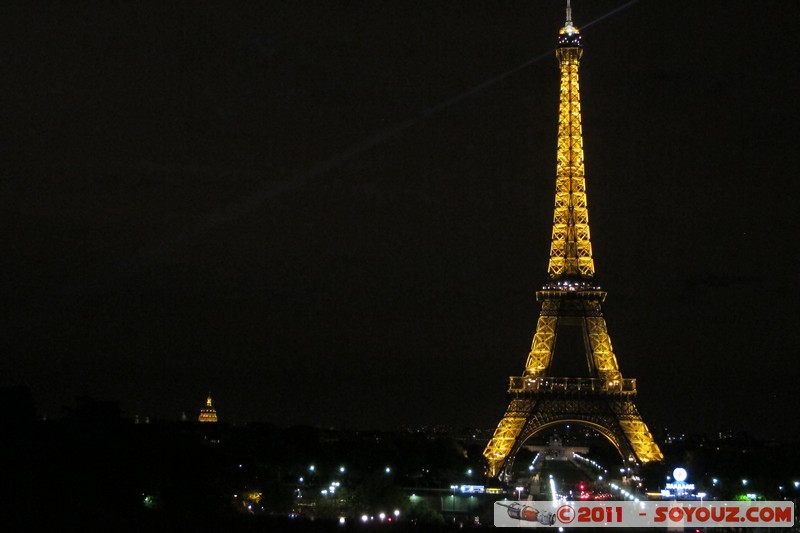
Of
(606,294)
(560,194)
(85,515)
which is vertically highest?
(560,194)

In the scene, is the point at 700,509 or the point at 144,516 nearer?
the point at 144,516

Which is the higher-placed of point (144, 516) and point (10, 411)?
point (10, 411)

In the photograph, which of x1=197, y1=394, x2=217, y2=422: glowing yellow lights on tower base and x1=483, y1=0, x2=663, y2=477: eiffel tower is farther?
x1=197, y1=394, x2=217, y2=422: glowing yellow lights on tower base

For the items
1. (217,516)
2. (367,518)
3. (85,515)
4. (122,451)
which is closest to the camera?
(85,515)

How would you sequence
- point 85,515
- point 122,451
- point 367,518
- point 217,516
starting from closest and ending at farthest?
point 85,515 → point 217,516 → point 367,518 → point 122,451

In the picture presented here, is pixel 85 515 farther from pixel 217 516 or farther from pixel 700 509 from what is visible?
pixel 700 509

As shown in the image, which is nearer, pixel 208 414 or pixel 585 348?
pixel 585 348

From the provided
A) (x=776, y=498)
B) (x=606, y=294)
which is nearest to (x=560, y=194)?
(x=606, y=294)

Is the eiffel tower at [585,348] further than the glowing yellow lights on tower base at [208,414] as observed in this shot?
No
